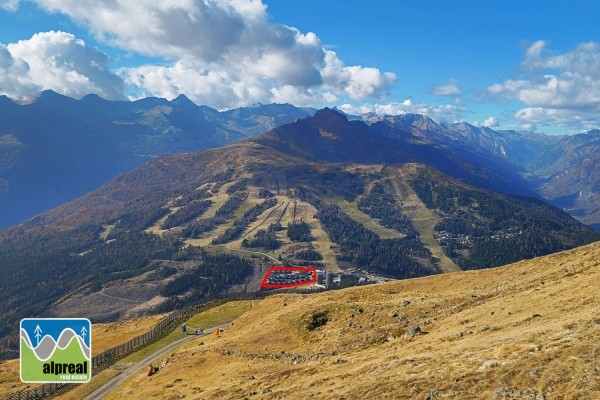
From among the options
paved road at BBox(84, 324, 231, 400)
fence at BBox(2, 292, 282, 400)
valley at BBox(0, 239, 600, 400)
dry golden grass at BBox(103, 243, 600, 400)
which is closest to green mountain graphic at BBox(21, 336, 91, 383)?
dry golden grass at BBox(103, 243, 600, 400)

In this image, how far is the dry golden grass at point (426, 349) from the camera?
28500mm

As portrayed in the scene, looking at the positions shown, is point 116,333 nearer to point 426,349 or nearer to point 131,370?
point 131,370

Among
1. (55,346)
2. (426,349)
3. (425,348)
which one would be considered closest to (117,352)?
(55,346)

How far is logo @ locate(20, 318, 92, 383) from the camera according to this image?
35219 millimetres

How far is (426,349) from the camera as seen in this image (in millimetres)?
39875

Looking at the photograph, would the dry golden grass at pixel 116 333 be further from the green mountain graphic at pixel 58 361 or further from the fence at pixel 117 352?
the green mountain graphic at pixel 58 361

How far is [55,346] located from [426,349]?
3086cm

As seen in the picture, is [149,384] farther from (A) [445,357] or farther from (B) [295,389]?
(A) [445,357]

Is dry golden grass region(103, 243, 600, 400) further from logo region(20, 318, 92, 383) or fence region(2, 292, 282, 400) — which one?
logo region(20, 318, 92, 383)

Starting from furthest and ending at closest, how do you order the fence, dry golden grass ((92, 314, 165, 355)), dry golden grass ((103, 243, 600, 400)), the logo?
dry golden grass ((92, 314, 165, 355)), the fence, the logo, dry golden grass ((103, 243, 600, 400))

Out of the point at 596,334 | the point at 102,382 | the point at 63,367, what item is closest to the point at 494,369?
the point at 596,334

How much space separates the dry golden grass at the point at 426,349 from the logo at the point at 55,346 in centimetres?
1367

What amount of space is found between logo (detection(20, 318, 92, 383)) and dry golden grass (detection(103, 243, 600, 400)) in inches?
538

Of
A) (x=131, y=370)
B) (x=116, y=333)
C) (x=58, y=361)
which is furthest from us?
(x=116, y=333)
